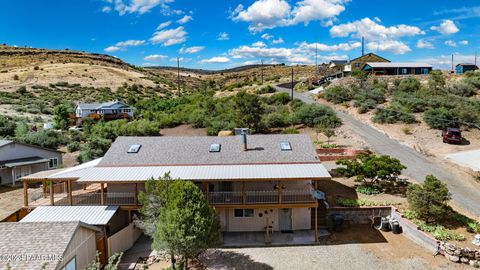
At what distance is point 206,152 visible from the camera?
23641 mm

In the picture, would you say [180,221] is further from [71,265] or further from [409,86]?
[409,86]

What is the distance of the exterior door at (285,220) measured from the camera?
21.7 meters

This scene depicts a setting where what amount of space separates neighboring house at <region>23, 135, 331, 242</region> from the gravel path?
2023 mm

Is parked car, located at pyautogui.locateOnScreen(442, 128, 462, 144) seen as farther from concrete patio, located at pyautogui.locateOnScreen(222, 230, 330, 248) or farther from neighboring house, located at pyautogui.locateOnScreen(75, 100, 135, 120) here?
neighboring house, located at pyautogui.locateOnScreen(75, 100, 135, 120)

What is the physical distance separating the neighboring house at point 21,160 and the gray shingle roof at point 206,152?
12296mm

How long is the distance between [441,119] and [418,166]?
39.1ft

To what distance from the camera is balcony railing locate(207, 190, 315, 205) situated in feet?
68.4

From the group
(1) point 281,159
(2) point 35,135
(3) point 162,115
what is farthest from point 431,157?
(2) point 35,135

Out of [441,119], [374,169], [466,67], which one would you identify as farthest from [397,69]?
[374,169]

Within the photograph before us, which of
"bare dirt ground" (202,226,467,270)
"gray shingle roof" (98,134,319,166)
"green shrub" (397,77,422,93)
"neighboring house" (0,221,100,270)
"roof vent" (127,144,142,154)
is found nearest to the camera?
"neighboring house" (0,221,100,270)

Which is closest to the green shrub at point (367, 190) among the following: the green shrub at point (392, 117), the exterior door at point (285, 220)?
the exterior door at point (285, 220)

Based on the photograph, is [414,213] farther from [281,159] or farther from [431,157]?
[431,157]

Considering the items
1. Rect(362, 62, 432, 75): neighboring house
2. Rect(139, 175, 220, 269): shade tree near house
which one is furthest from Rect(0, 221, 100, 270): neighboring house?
Rect(362, 62, 432, 75): neighboring house

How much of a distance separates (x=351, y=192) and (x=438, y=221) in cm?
585
